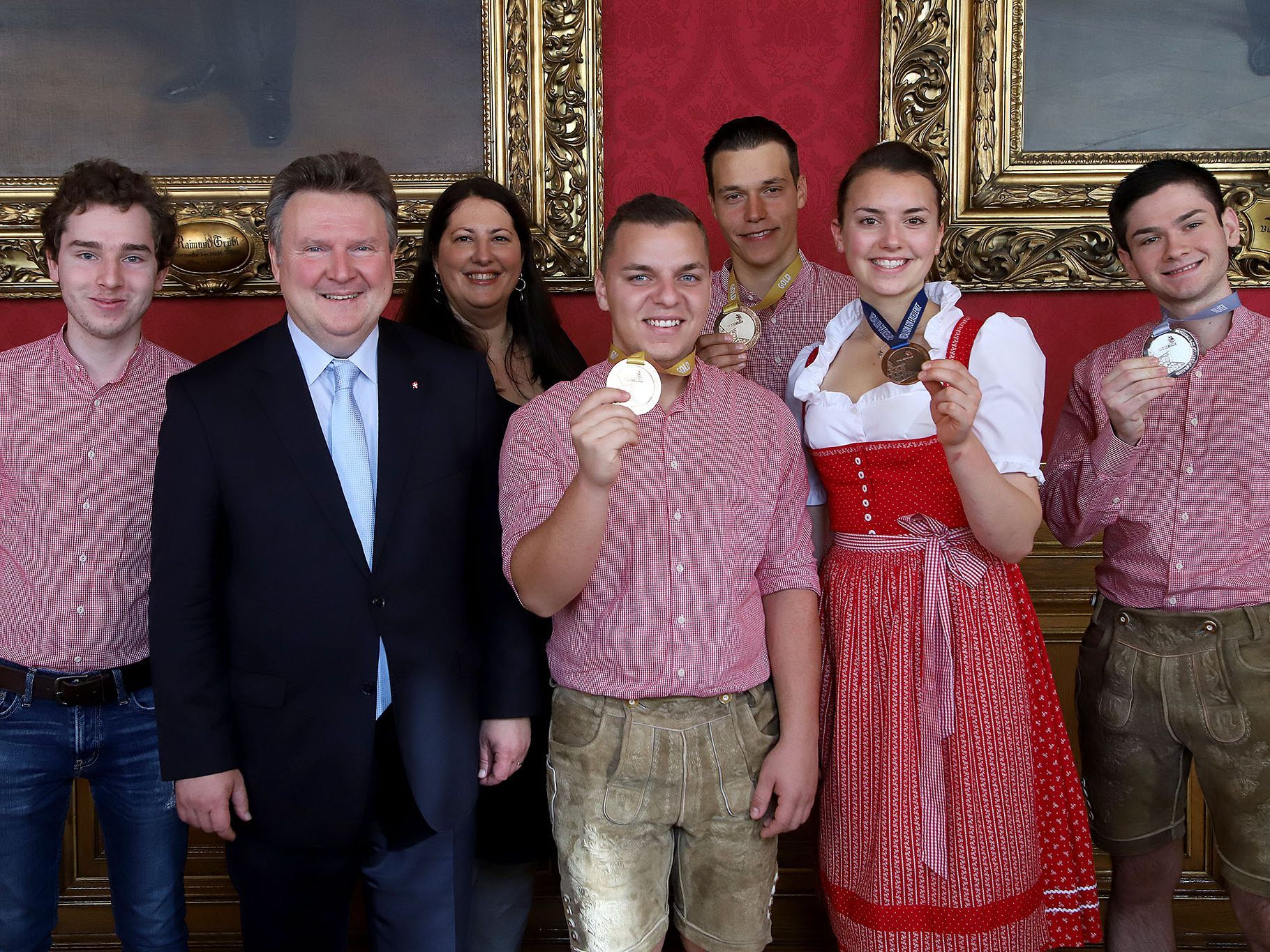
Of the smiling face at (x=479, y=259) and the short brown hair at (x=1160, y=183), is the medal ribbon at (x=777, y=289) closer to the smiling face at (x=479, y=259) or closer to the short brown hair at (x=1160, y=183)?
the smiling face at (x=479, y=259)

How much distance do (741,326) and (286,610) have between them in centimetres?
127

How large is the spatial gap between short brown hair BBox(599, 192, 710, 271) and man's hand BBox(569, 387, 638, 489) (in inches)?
19.6

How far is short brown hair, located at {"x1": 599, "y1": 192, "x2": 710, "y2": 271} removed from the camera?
2213mm

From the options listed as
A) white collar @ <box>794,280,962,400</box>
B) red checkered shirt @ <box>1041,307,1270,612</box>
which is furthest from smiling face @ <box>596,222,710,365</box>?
red checkered shirt @ <box>1041,307,1270,612</box>

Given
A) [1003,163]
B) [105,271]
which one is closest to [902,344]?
[1003,163]

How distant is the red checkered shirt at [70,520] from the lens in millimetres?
2299

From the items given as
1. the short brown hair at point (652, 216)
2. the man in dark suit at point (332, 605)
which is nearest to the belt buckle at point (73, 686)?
the man in dark suit at point (332, 605)

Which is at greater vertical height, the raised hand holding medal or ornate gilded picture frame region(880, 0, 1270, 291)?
ornate gilded picture frame region(880, 0, 1270, 291)

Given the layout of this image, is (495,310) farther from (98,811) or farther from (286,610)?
(98,811)

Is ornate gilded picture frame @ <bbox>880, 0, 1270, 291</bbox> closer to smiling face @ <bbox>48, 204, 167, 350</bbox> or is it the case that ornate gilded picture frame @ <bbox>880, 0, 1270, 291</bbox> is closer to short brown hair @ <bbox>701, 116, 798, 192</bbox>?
short brown hair @ <bbox>701, 116, 798, 192</bbox>

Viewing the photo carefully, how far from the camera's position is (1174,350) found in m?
2.34

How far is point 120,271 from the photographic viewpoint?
2.36m

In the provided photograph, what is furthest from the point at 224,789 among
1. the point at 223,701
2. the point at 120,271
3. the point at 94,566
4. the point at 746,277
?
the point at 746,277

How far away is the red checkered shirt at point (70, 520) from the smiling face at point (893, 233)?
5.25 feet
